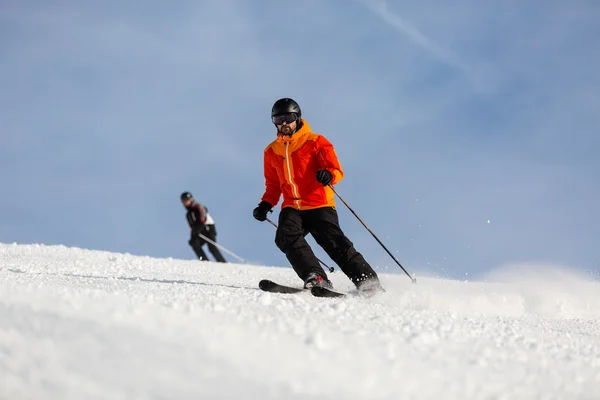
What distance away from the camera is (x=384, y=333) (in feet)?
10.7

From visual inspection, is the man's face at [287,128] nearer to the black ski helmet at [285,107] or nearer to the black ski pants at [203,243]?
the black ski helmet at [285,107]

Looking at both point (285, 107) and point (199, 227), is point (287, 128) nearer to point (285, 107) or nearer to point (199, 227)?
point (285, 107)

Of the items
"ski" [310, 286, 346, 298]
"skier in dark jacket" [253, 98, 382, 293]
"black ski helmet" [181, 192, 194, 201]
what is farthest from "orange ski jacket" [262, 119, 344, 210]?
"black ski helmet" [181, 192, 194, 201]

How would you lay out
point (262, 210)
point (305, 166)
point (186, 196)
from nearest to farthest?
point (305, 166)
point (262, 210)
point (186, 196)

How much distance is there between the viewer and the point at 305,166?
5.94 metres

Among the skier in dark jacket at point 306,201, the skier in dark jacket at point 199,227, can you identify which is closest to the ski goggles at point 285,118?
the skier in dark jacket at point 306,201

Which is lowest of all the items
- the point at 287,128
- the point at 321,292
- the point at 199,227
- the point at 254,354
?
the point at 254,354

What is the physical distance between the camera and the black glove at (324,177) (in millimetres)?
5629

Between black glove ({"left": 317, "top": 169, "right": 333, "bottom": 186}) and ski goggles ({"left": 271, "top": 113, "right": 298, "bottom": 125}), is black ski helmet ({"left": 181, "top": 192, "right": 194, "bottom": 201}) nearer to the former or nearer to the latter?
ski goggles ({"left": 271, "top": 113, "right": 298, "bottom": 125})

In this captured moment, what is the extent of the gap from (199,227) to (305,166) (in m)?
9.58

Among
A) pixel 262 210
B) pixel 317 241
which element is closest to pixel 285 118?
pixel 262 210

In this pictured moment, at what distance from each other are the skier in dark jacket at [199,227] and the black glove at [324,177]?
9736 mm

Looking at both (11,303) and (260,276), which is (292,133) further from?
(260,276)

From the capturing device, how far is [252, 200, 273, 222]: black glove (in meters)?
6.48
